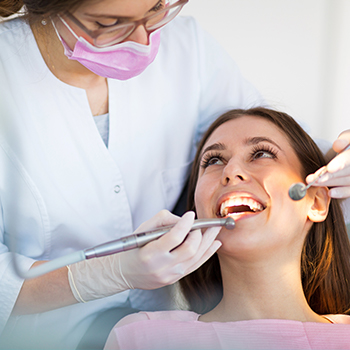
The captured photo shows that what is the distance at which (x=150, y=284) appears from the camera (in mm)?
Answer: 1238

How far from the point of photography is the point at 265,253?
128cm

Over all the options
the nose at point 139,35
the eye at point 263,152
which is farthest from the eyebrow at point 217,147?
the nose at point 139,35

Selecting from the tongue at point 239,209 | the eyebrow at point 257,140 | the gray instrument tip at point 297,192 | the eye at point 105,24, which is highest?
the eye at point 105,24

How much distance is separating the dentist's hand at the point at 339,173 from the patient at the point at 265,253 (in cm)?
10

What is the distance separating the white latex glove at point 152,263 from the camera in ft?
3.69

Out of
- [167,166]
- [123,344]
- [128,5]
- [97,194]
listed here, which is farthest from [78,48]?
[123,344]

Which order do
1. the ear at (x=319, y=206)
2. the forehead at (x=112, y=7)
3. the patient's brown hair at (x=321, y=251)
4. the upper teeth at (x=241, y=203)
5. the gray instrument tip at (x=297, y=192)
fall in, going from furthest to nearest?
the patient's brown hair at (x=321, y=251) < the ear at (x=319, y=206) < the upper teeth at (x=241, y=203) < the gray instrument tip at (x=297, y=192) < the forehead at (x=112, y=7)

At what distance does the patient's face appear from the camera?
123cm

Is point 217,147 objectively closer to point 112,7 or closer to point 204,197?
point 204,197

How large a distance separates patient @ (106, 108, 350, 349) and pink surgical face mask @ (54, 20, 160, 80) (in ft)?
1.37

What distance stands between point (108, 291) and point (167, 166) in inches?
23.7

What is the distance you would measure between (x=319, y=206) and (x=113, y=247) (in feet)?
2.61

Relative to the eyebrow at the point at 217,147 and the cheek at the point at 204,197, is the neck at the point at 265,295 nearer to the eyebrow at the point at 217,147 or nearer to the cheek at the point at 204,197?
the cheek at the point at 204,197

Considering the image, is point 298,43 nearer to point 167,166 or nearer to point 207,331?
point 167,166
